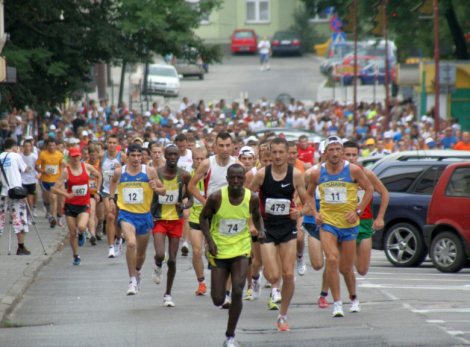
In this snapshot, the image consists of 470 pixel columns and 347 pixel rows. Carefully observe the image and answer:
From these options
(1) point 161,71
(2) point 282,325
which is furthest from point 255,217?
(1) point 161,71

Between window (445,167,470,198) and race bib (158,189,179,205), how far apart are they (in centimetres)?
461

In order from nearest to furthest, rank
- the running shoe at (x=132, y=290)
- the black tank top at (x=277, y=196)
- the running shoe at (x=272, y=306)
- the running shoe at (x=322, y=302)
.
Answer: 1. the black tank top at (x=277, y=196)
2. the running shoe at (x=272, y=306)
3. the running shoe at (x=322, y=302)
4. the running shoe at (x=132, y=290)

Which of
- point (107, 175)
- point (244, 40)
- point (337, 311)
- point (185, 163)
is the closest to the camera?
point (337, 311)

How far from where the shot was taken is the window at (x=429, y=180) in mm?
14531

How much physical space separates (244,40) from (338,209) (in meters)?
58.3

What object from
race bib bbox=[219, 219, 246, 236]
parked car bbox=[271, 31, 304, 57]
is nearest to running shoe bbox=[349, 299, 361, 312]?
race bib bbox=[219, 219, 246, 236]

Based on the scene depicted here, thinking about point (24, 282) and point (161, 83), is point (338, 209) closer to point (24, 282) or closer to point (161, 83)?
point (24, 282)

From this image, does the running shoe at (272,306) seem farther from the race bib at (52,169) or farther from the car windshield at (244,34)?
the car windshield at (244,34)

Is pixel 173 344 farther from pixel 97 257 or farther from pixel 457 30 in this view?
pixel 457 30

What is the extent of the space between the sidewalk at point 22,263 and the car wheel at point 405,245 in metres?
5.56

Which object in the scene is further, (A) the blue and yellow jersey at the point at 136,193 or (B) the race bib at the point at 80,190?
(B) the race bib at the point at 80,190

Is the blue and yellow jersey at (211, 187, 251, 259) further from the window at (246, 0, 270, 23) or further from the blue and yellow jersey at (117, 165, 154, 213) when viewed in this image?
the window at (246, 0, 270, 23)

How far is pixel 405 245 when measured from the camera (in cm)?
1441

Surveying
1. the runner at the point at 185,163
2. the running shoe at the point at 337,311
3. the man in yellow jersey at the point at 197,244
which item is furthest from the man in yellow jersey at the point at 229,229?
the runner at the point at 185,163
